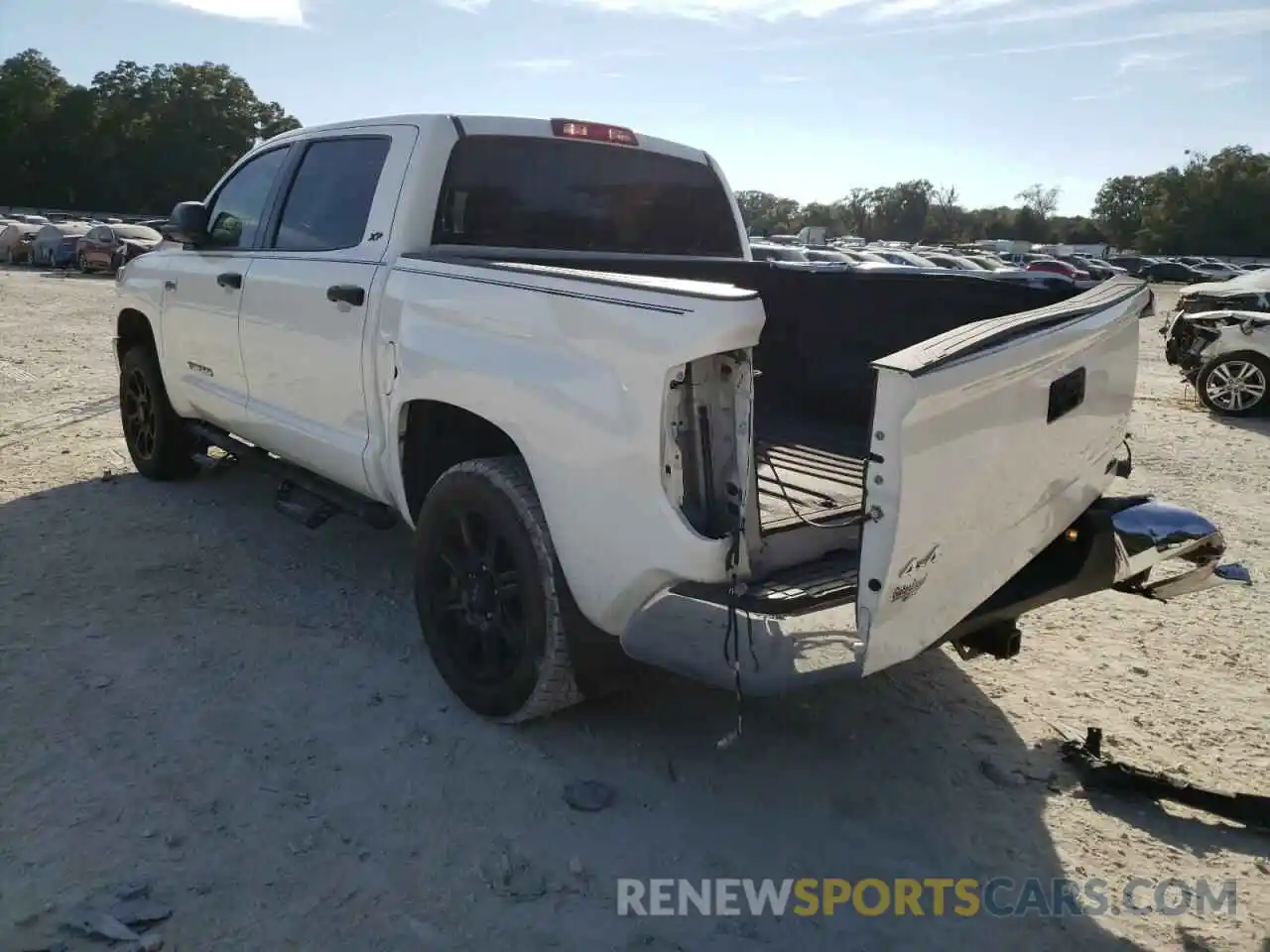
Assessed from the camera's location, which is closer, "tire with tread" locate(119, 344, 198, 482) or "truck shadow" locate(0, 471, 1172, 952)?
"truck shadow" locate(0, 471, 1172, 952)

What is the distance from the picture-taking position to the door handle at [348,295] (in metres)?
3.87

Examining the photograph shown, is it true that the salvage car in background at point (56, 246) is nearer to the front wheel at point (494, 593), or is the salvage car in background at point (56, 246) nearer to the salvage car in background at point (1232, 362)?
the salvage car in background at point (1232, 362)

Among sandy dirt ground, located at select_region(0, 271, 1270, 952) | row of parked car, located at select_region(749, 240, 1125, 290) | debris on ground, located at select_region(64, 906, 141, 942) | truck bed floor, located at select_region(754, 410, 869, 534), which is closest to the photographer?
debris on ground, located at select_region(64, 906, 141, 942)

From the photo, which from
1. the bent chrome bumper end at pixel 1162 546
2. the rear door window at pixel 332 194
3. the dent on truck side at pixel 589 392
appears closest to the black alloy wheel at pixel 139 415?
the rear door window at pixel 332 194

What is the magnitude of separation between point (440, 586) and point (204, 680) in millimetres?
1018

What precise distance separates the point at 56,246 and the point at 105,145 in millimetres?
45304

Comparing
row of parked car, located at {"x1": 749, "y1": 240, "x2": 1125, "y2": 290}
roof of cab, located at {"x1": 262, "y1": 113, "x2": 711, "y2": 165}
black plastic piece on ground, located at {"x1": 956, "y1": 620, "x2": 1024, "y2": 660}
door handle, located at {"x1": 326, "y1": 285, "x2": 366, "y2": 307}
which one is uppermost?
roof of cab, located at {"x1": 262, "y1": 113, "x2": 711, "y2": 165}

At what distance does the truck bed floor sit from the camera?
3.28 metres

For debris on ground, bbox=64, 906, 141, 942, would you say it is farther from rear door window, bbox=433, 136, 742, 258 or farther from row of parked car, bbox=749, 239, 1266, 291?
row of parked car, bbox=749, 239, 1266, 291

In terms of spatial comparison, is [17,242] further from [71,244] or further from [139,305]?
[139,305]

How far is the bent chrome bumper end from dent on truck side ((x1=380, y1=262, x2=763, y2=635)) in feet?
5.03

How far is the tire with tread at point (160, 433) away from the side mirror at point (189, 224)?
1035 millimetres

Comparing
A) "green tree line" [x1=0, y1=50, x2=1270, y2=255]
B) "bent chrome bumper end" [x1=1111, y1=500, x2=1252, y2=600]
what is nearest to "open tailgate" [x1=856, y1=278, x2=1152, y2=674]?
"bent chrome bumper end" [x1=1111, y1=500, x2=1252, y2=600]

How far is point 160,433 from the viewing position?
6188mm
